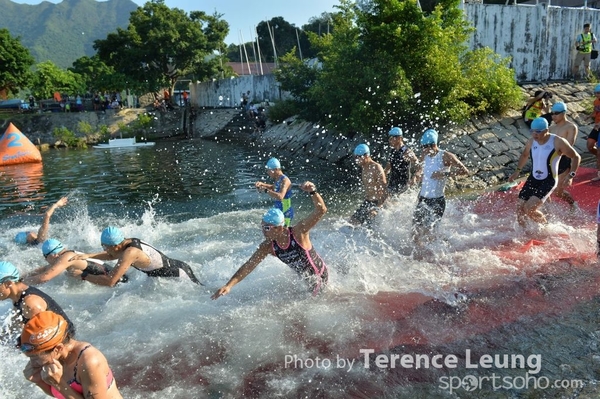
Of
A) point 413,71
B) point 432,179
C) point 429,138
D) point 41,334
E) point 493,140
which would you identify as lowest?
point 493,140

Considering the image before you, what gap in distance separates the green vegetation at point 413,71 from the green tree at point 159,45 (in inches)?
863

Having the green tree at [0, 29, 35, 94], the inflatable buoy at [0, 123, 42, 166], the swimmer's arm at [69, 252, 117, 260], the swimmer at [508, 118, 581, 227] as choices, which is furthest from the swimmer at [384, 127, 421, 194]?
the green tree at [0, 29, 35, 94]

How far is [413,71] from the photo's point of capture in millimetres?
12750

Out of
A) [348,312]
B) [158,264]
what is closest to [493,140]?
[348,312]

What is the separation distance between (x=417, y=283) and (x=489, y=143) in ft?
25.3

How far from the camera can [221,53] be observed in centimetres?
3578

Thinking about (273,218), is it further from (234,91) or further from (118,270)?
(234,91)

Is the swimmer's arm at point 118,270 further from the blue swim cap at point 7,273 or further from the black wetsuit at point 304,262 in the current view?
the black wetsuit at point 304,262

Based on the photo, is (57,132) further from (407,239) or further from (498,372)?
(498,372)

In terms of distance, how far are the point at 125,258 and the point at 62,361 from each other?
2617 mm

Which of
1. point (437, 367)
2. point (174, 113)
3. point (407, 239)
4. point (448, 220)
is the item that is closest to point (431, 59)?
point (448, 220)

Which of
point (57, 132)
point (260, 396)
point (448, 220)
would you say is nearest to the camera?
point (260, 396)

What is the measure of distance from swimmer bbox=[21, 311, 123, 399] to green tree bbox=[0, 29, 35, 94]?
3942cm

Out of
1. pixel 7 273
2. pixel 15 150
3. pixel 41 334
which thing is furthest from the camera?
pixel 15 150
